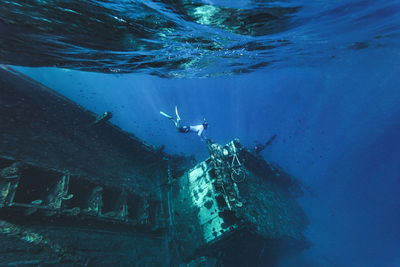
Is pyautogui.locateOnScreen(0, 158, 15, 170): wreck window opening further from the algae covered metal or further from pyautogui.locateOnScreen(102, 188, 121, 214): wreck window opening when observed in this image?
the algae covered metal

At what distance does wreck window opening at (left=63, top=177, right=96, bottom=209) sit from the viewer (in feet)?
26.3

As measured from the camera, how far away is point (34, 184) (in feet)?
23.5

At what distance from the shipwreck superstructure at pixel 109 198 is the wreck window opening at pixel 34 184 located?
0.03 metres

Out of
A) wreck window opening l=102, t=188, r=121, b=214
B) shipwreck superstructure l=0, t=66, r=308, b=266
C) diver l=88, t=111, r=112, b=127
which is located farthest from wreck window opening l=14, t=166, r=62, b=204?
diver l=88, t=111, r=112, b=127

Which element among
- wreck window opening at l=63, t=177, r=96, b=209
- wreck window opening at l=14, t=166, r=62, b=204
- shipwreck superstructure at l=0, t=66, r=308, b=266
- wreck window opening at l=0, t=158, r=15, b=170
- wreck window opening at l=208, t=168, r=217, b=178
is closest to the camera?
wreck window opening at l=0, t=158, r=15, b=170

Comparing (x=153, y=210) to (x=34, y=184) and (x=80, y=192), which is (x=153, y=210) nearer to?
(x=80, y=192)

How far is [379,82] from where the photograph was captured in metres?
30.5

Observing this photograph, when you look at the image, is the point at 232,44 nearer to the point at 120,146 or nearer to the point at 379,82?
the point at 120,146

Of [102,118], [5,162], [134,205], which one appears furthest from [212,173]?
[5,162]

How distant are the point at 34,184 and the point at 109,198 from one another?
342cm

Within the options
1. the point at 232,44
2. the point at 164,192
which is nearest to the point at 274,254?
the point at 164,192

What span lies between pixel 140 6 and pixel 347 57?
1972 centimetres

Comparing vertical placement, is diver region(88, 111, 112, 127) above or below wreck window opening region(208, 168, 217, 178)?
above

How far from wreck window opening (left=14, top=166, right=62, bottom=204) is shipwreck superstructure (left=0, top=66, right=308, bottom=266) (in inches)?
1.3
